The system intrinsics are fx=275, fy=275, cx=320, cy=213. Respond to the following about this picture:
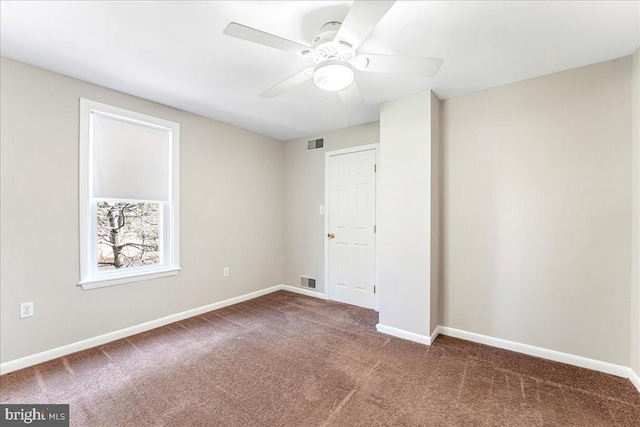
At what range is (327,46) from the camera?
5.32 feet

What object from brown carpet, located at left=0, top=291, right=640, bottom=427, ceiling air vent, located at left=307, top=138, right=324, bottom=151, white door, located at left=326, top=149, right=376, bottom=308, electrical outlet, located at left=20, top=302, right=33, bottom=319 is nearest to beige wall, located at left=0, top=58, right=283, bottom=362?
electrical outlet, located at left=20, top=302, right=33, bottom=319

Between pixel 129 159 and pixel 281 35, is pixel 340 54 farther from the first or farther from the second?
pixel 129 159

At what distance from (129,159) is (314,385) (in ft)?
9.14

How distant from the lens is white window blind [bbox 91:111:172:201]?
2.65 metres

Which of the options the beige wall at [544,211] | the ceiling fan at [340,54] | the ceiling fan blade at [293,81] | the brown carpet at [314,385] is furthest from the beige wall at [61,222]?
the beige wall at [544,211]

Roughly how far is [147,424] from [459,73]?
3.41 metres

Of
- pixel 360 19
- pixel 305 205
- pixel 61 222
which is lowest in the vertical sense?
pixel 61 222

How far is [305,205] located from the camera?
4402 mm

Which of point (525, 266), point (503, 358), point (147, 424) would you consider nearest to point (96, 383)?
point (147, 424)

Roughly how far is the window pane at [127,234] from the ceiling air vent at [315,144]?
227cm

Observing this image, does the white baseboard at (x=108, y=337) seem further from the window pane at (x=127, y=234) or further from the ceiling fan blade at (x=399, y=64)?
the ceiling fan blade at (x=399, y=64)

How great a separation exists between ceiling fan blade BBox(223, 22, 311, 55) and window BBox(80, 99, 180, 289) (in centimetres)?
205

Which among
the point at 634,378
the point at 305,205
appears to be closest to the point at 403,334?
the point at 634,378

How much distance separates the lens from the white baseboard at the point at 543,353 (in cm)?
214
